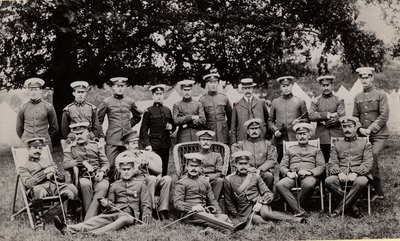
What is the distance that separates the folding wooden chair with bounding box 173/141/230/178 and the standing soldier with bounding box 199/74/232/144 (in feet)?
0.96

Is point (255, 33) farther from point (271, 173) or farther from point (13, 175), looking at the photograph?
point (13, 175)

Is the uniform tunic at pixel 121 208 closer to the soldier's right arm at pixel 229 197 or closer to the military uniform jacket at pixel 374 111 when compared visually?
the soldier's right arm at pixel 229 197

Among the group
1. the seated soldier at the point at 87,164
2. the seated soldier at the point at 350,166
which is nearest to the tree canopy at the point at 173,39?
the seated soldier at the point at 350,166

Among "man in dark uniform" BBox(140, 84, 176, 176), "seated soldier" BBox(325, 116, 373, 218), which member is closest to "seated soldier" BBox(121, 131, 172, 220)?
"man in dark uniform" BBox(140, 84, 176, 176)

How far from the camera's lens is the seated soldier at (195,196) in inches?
185

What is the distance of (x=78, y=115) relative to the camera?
5758 mm

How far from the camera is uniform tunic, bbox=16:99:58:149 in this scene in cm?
577

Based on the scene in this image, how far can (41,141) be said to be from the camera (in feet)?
17.5

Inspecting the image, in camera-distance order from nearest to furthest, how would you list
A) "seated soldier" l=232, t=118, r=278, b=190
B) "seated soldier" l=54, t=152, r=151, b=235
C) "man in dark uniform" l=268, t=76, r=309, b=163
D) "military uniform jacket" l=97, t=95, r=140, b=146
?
"seated soldier" l=54, t=152, r=151, b=235
"seated soldier" l=232, t=118, r=278, b=190
"man in dark uniform" l=268, t=76, r=309, b=163
"military uniform jacket" l=97, t=95, r=140, b=146

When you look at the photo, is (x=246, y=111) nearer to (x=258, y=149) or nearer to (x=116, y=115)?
(x=258, y=149)

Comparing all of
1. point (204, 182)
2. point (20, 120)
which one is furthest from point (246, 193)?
point (20, 120)

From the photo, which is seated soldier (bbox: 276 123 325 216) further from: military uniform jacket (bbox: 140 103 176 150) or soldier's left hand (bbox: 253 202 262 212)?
military uniform jacket (bbox: 140 103 176 150)

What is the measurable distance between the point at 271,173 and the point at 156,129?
68.9 inches

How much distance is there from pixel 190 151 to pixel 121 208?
4.43 ft
